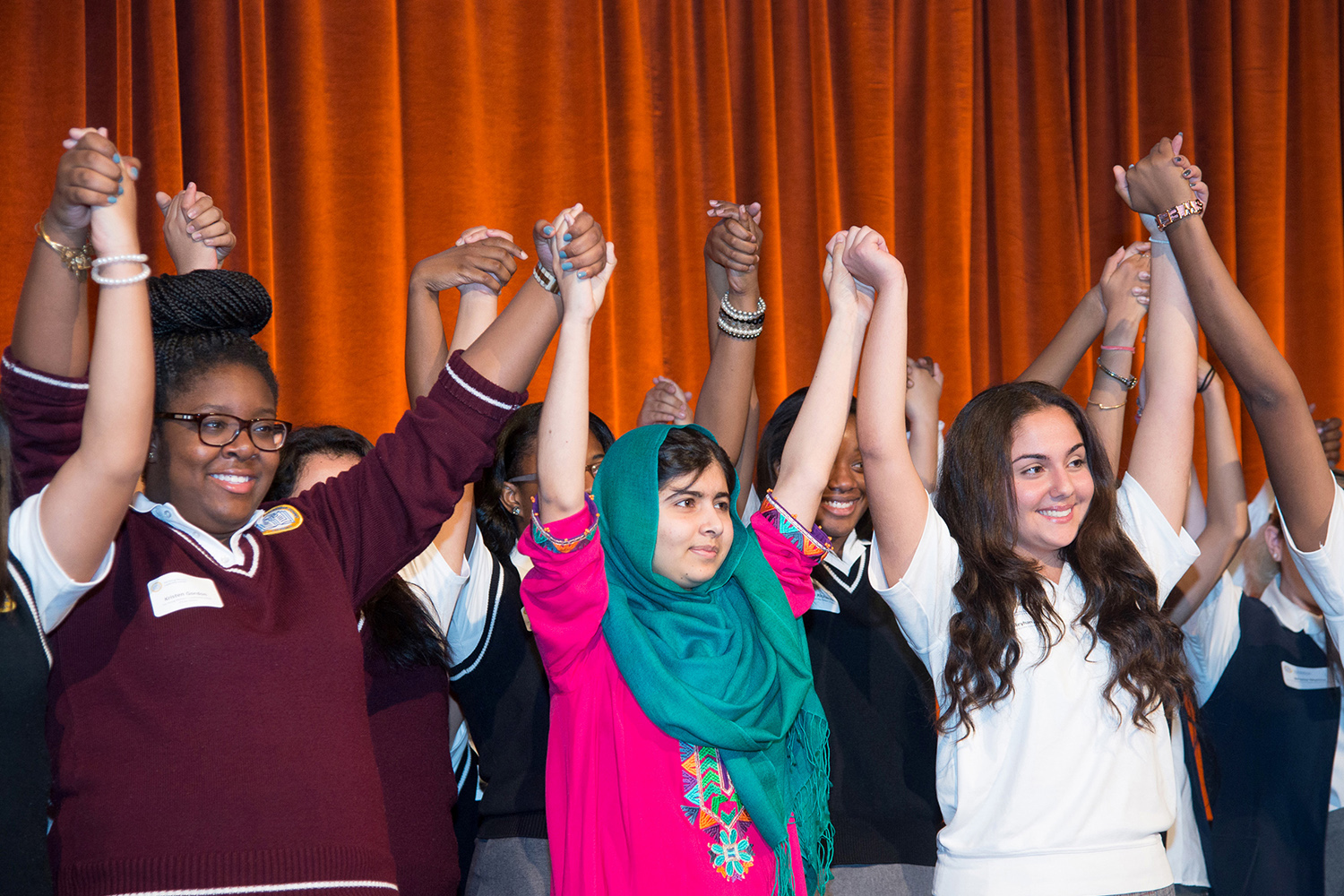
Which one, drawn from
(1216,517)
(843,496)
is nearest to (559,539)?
(843,496)

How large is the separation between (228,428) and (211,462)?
0.16ft

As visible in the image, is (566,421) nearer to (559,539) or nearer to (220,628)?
(559,539)

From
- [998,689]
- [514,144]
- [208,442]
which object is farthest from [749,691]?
[514,144]

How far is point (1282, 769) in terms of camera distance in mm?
2455

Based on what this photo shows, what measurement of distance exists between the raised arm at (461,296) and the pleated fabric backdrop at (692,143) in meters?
1.00

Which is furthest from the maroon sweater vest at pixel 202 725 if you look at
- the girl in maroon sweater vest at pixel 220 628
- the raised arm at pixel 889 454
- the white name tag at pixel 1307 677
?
the white name tag at pixel 1307 677

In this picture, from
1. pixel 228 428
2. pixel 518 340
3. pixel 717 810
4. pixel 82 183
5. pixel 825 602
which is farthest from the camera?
pixel 825 602

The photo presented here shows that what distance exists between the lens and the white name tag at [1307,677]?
2484 millimetres

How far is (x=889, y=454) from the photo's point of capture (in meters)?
1.87

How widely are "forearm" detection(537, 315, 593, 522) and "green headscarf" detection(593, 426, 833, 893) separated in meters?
0.17

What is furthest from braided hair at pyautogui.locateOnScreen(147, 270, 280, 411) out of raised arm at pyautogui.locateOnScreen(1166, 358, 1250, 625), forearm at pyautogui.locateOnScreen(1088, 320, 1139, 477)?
raised arm at pyautogui.locateOnScreen(1166, 358, 1250, 625)

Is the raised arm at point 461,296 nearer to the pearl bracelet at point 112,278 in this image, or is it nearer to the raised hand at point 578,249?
the raised hand at point 578,249

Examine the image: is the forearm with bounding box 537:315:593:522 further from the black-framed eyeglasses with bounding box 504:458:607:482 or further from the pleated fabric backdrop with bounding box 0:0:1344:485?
the pleated fabric backdrop with bounding box 0:0:1344:485

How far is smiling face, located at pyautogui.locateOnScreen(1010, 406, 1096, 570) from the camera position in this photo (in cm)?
195
